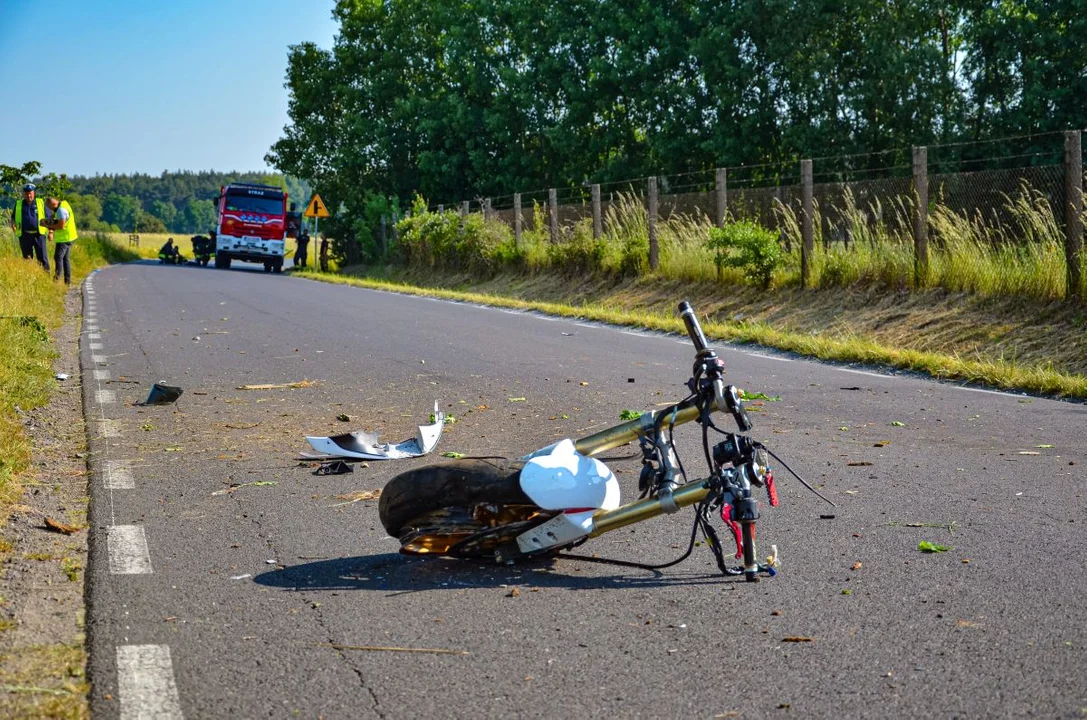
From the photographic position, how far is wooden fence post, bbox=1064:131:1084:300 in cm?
1322

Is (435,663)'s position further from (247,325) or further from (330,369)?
(247,325)

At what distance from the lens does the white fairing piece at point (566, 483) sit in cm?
468

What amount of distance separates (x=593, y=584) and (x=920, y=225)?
39.7 feet

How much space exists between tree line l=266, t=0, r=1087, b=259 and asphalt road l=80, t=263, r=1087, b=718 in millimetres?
24612

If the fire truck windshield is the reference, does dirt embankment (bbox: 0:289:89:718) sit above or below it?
below

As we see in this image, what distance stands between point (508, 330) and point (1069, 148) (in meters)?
6.95

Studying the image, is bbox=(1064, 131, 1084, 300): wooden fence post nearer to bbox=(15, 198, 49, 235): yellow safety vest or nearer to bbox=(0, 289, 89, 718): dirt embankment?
bbox=(0, 289, 89, 718): dirt embankment

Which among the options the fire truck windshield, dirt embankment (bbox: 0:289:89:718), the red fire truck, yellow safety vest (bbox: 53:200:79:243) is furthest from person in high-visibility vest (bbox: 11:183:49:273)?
the fire truck windshield

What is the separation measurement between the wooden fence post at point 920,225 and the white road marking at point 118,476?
11109mm

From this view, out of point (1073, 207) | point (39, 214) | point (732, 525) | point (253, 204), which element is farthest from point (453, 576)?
point (253, 204)

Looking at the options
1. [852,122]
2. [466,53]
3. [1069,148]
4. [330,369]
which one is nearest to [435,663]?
[330,369]

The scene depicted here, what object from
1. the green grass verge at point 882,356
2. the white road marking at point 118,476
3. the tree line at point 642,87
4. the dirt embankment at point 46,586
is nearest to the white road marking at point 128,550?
the dirt embankment at point 46,586

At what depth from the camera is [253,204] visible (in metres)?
45.5

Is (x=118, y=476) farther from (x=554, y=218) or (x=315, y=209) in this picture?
(x=315, y=209)
